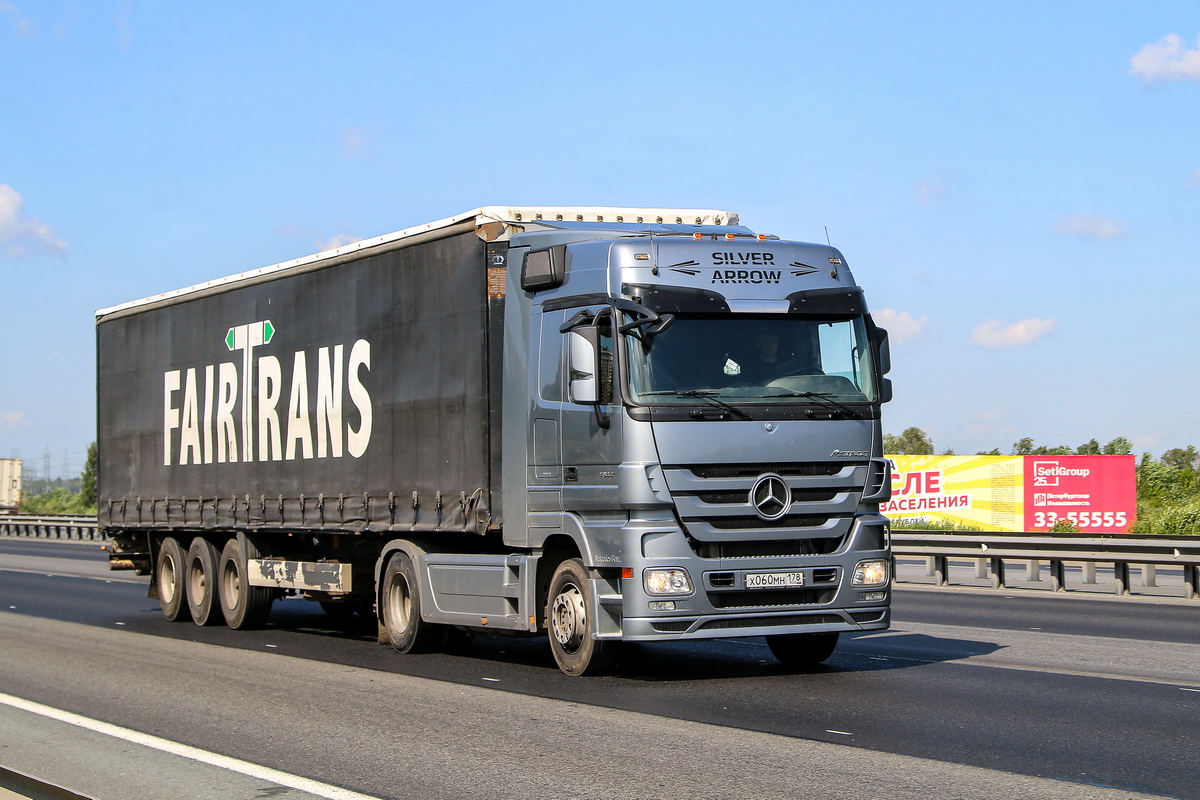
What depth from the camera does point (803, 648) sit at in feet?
41.0

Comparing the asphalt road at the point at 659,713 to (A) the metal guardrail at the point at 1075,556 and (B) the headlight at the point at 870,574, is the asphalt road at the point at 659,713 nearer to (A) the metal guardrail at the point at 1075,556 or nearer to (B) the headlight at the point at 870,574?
(B) the headlight at the point at 870,574

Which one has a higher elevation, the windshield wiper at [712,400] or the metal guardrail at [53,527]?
the windshield wiper at [712,400]

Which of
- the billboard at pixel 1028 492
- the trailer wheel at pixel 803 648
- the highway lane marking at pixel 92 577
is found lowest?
the highway lane marking at pixel 92 577

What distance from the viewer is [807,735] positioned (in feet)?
28.7

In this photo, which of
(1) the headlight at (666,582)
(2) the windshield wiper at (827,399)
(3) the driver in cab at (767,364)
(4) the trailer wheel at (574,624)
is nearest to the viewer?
(1) the headlight at (666,582)

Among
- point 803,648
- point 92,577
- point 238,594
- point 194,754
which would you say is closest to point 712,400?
point 803,648

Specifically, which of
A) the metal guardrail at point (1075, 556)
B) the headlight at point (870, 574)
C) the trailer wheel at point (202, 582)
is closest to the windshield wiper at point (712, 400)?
the headlight at point (870, 574)

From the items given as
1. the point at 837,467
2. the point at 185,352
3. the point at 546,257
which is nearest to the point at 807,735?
the point at 837,467

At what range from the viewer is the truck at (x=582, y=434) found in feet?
36.3

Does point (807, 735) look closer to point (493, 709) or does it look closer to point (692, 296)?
point (493, 709)

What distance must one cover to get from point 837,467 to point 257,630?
31.7ft

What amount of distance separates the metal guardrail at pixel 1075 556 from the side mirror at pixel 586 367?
13494 millimetres

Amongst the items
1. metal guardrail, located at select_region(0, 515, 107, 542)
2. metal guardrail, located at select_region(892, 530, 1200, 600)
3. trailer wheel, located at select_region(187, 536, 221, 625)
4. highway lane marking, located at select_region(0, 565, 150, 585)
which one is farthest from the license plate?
metal guardrail, located at select_region(0, 515, 107, 542)

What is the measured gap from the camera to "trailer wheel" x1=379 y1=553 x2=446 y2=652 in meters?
14.1
